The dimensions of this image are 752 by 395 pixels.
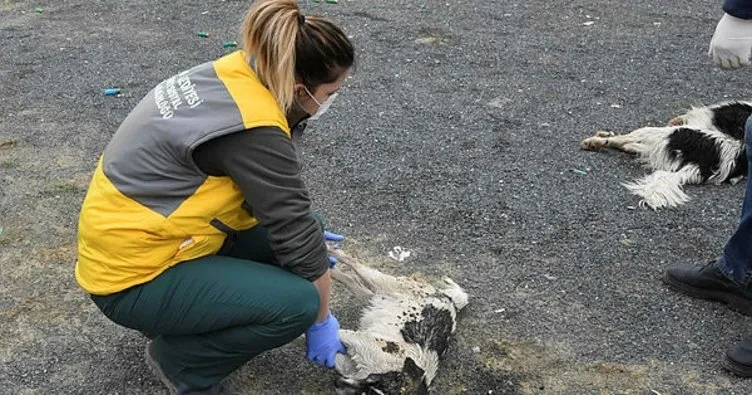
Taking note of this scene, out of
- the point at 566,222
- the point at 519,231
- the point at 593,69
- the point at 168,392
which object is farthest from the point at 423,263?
the point at 593,69

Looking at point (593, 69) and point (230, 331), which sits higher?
point (230, 331)

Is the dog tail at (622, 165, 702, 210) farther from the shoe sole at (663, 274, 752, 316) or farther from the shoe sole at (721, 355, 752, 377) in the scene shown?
the shoe sole at (721, 355, 752, 377)

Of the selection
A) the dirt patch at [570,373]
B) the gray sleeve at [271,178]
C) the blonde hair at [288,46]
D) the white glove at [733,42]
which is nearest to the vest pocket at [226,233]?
the gray sleeve at [271,178]

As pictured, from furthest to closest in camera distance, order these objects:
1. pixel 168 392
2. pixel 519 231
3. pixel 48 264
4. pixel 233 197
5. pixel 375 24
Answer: pixel 375 24, pixel 519 231, pixel 48 264, pixel 168 392, pixel 233 197

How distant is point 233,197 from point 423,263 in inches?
52.7

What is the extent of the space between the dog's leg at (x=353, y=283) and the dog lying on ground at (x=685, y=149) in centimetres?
161

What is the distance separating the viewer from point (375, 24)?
21.9 ft

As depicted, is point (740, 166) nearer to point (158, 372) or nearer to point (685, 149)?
point (685, 149)

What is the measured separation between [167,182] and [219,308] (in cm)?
40

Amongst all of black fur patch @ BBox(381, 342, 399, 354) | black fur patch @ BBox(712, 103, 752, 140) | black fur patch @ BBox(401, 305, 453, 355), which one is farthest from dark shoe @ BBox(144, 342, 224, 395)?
black fur patch @ BBox(712, 103, 752, 140)

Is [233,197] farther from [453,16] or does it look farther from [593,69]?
[453,16]

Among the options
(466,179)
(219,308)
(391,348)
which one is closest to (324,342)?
(391,348)

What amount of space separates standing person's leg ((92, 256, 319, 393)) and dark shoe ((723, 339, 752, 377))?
4.88 feet

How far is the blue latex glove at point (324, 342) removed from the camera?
2677 mm
